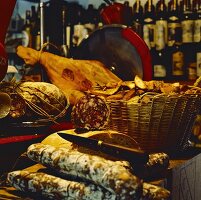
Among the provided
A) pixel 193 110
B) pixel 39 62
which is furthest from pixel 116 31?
pixel 193 110

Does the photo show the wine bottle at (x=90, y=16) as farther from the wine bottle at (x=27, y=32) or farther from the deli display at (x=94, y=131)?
the deli display at (x=94, y=131)

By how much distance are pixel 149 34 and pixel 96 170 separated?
399 cm

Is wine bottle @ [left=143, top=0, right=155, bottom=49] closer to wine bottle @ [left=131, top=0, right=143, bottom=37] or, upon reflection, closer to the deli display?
wine bottle @ [left=131, top=0, right=143, bottom=37]

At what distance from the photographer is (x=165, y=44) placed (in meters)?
4.63

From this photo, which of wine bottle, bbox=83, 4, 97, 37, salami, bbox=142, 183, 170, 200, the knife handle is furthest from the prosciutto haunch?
wine bottle, bbox=83, 4, 97, 37

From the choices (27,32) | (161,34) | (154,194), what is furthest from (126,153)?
(27,32)

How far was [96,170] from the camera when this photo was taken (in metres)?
0.90

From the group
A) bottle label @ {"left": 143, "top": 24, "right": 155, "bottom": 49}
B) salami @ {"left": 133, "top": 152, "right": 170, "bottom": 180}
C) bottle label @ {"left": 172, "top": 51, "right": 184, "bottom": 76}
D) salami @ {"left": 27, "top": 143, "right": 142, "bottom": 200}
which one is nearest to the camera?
salami @ {"left": 27, "top": 143, "right": 142, "bottom": 200}

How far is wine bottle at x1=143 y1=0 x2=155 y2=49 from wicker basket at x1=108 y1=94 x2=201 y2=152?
126 inches

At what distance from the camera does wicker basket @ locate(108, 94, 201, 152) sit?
4.82 feet

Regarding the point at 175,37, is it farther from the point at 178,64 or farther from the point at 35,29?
the point at 35,29

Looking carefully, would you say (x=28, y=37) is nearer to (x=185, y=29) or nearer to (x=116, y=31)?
(x=185, y=29)

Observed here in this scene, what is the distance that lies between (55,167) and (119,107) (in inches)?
20.8

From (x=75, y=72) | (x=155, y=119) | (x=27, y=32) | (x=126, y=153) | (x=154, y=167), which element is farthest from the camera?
(x=27, y=32)
